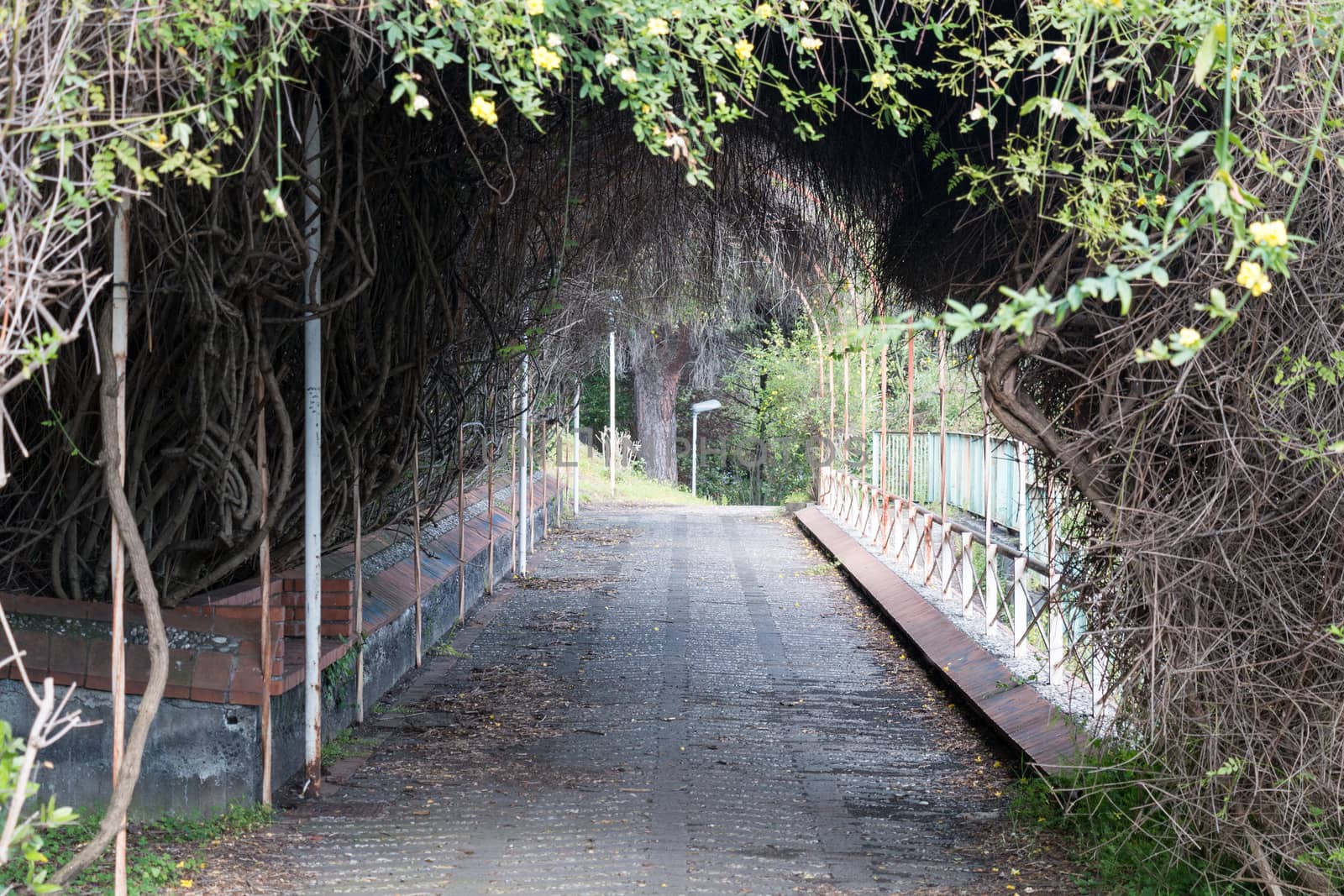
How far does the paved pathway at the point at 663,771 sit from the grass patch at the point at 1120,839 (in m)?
0.35

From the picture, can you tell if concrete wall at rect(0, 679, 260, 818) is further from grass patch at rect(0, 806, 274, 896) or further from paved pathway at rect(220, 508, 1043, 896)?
paved pathway at rect(220, 508, 1043, 896)

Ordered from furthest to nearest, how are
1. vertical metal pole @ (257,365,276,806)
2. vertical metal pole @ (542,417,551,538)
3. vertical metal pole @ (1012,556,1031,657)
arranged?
vertical metal pole @ (542,417,551,538)
vertical metal pole @ (1012,556,1031,657)
vertical metal pole @ (257,365,276,806)

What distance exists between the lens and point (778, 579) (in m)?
14.3

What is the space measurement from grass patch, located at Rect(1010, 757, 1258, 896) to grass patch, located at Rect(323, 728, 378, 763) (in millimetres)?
3341

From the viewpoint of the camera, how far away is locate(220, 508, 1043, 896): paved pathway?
15.8 ft

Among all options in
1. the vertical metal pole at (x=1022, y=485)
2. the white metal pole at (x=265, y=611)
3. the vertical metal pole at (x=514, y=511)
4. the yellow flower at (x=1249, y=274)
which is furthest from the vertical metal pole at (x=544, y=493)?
the yellow flower at (x=1249, y=274)

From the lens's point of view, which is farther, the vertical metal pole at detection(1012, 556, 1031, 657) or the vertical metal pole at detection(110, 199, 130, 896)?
the vertical metal pole at detection(1012, 556, 1031, 657)

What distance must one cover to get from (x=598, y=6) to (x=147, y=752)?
3604 millimetres

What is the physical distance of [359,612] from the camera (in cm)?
688

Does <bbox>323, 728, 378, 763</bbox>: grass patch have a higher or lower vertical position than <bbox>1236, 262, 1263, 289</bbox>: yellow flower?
lower

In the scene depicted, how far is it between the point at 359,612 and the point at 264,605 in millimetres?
1667

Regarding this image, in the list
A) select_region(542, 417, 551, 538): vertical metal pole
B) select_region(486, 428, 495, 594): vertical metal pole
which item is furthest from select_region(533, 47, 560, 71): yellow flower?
select_region(542, 417, 551, 538): vertical metal pole

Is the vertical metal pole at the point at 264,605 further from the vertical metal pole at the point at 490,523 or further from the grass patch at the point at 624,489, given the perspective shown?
the grass patch at the point at 624,489

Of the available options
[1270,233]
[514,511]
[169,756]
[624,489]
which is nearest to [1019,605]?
[169,756]
